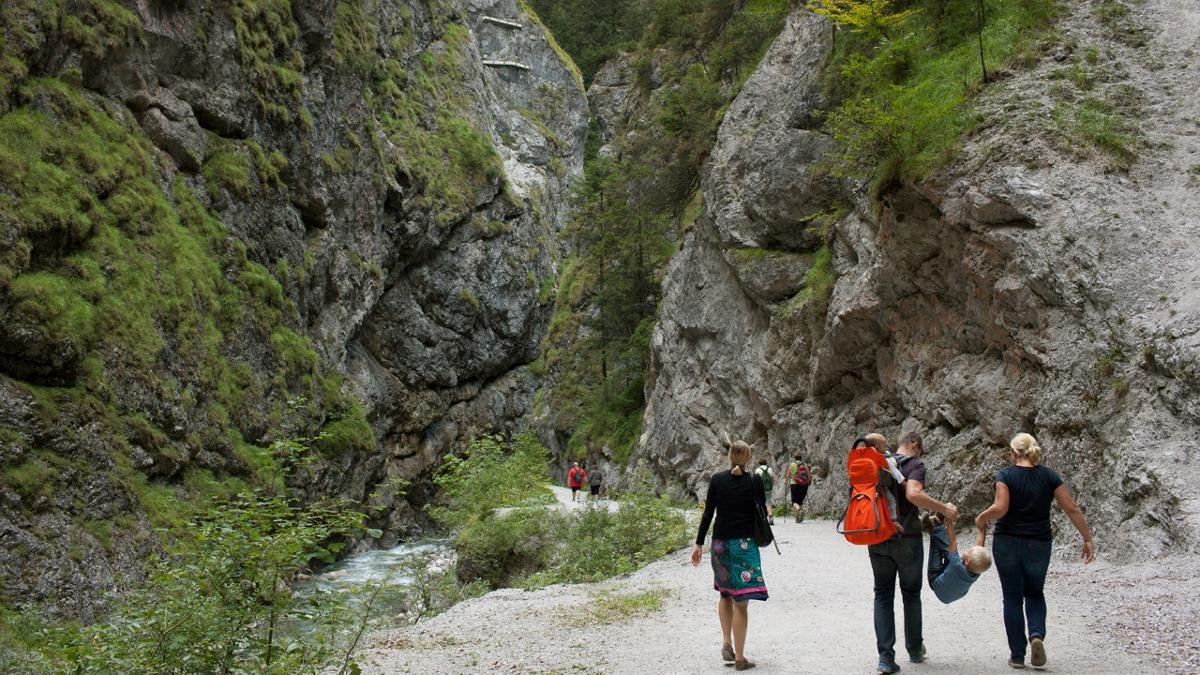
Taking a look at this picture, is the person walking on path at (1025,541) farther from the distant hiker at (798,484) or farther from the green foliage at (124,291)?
the distant hiker at (798,484)

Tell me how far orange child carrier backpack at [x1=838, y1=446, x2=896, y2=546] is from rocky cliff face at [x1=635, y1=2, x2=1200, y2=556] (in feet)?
15.0

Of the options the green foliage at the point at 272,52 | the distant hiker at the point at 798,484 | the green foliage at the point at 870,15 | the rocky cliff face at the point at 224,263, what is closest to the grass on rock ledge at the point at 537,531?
the distant hiker at the point at 798,484

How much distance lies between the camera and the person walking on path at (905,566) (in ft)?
18.4

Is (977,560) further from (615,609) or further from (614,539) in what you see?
(614,539)

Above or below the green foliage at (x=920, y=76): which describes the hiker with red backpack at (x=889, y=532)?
below

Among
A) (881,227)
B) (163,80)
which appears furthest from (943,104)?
(163,80)

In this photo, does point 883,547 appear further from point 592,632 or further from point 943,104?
point 943,104

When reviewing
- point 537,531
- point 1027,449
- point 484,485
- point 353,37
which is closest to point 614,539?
point 537,531

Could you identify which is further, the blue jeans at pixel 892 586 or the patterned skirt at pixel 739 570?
the patterned skirt at pixel 739 570

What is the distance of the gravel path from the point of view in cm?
593

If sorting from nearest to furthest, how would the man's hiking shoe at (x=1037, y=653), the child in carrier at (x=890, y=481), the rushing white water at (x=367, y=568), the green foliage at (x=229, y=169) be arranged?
the man's hiking shoe at (x=1037, y=653) < the child in carrier at (x=890, y=481) < the rushing white water at (x=367, y=568) < the green foliage at (x=229, y=169)

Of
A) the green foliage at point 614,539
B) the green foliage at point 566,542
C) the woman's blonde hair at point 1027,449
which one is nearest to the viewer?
the woman's blonde hair at point 1027,449

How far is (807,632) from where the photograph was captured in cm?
742

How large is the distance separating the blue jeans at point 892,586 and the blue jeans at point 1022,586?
21.7 inches
